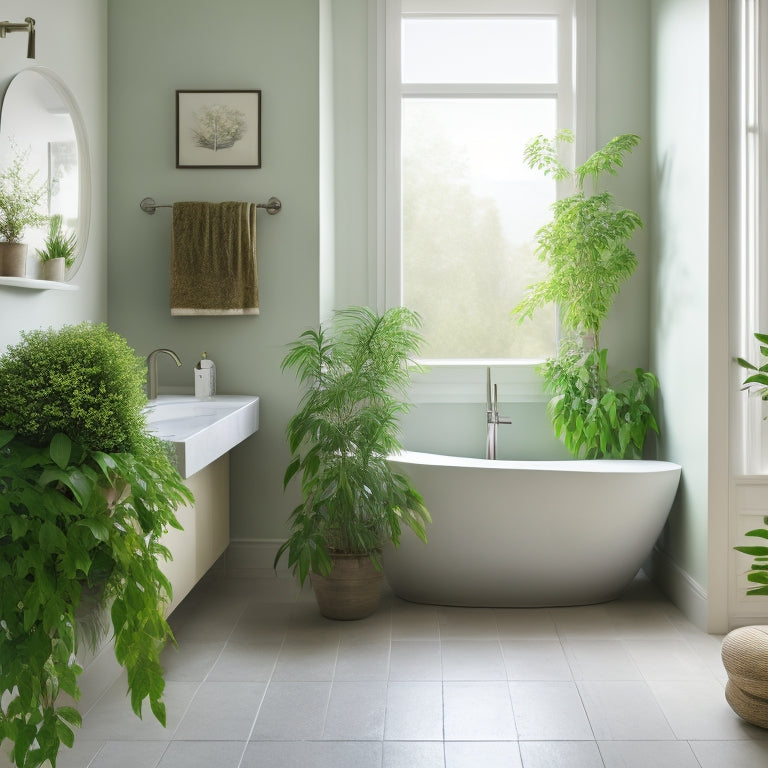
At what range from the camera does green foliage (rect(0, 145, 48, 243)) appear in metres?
2.40

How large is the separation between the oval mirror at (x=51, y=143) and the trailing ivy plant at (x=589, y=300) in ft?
6.14

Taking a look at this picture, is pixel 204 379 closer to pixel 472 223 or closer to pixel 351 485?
pixel 351 485

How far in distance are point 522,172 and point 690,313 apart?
3.73 ft

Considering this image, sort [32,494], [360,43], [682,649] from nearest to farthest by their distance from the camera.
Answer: [32,494] → [682,649] → [360,43]

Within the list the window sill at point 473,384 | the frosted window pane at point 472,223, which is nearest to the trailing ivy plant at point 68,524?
the window sill at point 473,384

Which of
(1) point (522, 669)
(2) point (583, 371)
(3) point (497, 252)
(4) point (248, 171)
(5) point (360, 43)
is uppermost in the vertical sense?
(5) point (360, 43)

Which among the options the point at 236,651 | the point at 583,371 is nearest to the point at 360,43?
→ the point at 583,371

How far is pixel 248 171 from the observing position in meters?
3.54

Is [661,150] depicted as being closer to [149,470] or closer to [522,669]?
[522,669]

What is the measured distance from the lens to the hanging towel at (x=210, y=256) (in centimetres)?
340

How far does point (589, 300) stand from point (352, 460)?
4.30ft

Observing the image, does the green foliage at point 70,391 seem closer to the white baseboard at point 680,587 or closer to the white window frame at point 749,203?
the white window frame at point 749,203

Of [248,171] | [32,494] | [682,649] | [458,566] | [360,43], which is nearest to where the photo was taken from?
[32,494]

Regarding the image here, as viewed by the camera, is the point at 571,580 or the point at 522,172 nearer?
the point at 571,580
